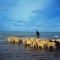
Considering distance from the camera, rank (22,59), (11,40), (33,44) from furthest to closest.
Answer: (11,40) < (33,44) < (22,59)

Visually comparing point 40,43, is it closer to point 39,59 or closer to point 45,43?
point 45,43

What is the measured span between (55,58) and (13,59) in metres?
4.13

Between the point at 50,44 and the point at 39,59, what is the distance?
866 centimetres

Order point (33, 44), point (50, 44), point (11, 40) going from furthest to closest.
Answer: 1. point (11, 40)
2. point (33, 44)
3. point (50, 44)

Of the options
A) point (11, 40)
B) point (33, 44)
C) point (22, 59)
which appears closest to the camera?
point (22, 59)

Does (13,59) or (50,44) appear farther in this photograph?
(50,44)

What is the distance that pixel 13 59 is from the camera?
20141mm

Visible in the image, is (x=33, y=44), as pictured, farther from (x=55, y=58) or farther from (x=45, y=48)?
(x=55, y=58)

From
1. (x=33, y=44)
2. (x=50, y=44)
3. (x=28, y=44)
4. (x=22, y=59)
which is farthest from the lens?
(x=28, y=44)

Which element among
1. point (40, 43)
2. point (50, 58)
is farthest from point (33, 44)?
point (50, 58)

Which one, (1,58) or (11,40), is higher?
(11,40)

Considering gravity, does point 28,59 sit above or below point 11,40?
below

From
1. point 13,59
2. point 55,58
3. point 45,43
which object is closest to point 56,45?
point 45,43

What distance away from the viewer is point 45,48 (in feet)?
94.6
